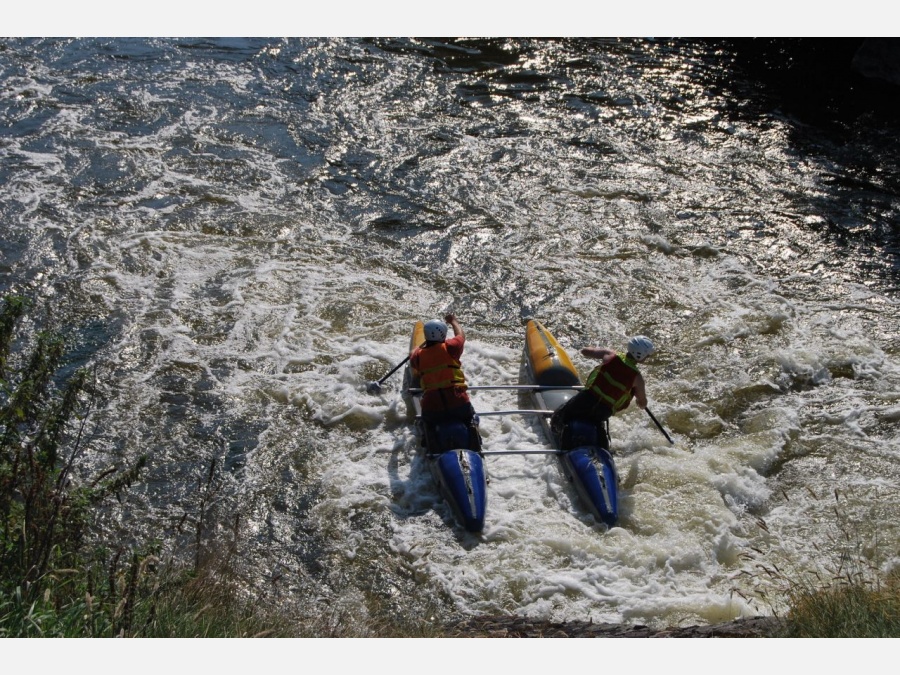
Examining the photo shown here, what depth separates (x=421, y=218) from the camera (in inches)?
445

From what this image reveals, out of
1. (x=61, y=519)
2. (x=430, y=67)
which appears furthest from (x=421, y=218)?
(x=61, y=519)

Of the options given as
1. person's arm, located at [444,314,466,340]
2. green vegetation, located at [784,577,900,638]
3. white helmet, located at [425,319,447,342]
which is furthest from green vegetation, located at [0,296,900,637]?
person's arm, located at [444,314,466,340]

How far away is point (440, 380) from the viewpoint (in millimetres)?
7148

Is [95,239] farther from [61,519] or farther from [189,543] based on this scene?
[61,519]

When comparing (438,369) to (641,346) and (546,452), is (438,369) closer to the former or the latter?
(546,452)

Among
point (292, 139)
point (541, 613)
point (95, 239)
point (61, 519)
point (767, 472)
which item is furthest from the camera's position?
point (292, 139)

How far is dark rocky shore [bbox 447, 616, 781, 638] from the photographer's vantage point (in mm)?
5352

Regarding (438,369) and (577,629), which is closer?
(577,629)

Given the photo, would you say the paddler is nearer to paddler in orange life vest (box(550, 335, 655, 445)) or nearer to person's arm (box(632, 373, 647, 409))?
paddler in orange life vest (box(550, 335, 655, 445))

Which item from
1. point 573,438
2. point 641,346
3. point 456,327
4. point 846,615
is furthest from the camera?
point 456,327

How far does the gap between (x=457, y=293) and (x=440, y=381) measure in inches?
113

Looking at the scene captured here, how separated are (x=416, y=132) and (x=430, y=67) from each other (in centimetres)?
301

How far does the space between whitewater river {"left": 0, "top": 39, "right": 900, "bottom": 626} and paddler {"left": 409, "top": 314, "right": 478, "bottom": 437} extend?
57 cm

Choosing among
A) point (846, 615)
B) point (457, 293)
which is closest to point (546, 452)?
point (846, 615)
